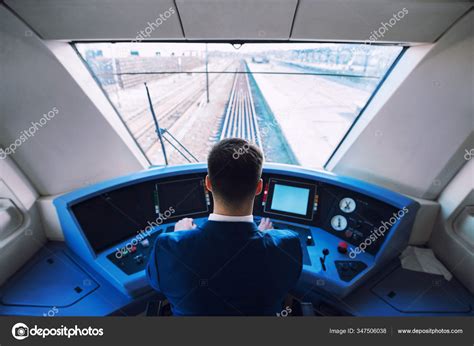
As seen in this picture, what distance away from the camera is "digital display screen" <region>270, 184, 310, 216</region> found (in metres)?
1.91

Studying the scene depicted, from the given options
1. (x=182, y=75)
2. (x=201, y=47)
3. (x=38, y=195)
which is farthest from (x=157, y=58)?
(x=38, y=195)

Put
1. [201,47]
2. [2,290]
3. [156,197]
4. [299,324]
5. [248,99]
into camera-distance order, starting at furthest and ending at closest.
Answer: [248,99], [156,197], [201,47], [2,290], [299,324]

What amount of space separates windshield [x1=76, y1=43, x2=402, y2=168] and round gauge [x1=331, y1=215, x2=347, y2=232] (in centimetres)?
71

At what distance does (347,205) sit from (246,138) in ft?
3.24

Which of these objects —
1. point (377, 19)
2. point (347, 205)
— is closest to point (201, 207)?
point (347, 205)

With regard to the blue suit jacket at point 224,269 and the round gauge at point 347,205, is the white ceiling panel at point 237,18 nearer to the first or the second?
the blue suit jacket at point 224,269

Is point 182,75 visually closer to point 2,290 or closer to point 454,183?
point 2,290

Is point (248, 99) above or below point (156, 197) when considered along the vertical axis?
above

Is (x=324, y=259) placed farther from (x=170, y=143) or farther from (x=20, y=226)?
(x=20, y=226)

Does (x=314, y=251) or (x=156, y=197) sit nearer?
(x=314, y=251)

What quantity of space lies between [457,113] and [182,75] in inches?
77.8

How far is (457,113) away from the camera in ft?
5.07

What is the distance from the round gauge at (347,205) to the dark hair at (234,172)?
1189 mm

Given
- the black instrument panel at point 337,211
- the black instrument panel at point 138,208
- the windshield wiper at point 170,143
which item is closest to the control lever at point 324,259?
the black instrument panel at point 337,211
